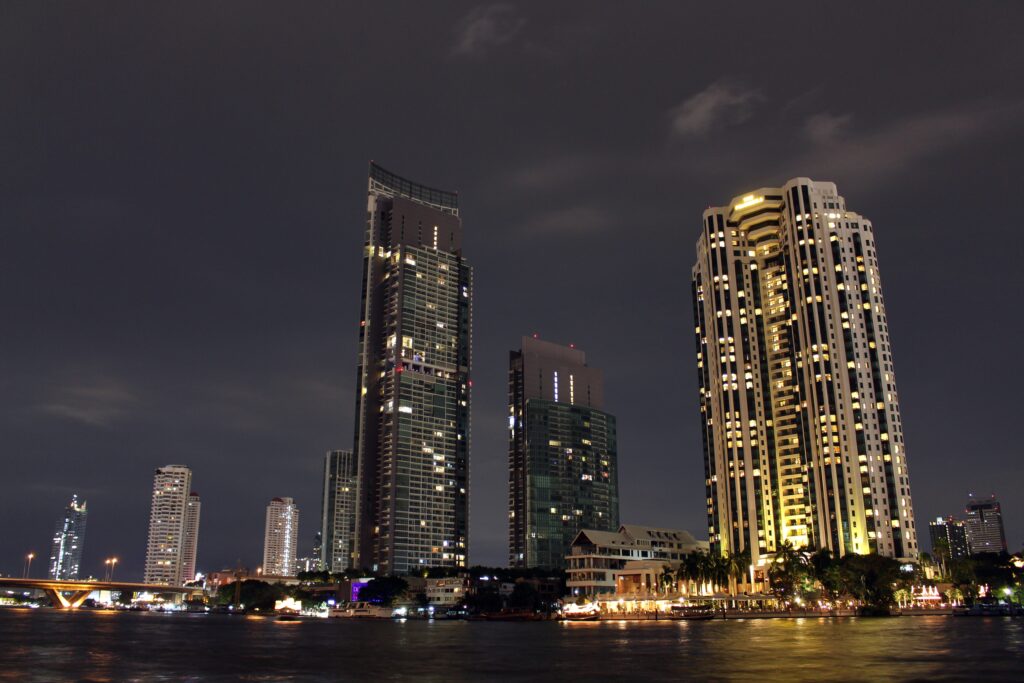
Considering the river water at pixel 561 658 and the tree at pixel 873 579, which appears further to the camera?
the tree at pixel 873 579

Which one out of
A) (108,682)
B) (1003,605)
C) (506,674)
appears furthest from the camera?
(1003,605)

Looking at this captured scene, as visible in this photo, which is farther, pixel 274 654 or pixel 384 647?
pixel 384 647

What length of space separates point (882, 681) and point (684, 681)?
45.4 ft

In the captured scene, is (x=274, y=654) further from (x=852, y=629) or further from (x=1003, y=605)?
(x=1003, y=605)

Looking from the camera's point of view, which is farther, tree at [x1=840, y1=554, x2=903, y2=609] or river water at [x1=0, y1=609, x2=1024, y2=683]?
tree at [x1=840, y1=554, x2=903, y2=609]

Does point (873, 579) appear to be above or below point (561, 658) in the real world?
above

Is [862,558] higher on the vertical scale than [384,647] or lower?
higher

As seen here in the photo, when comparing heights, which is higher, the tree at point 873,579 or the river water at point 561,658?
the tree at point 873,579

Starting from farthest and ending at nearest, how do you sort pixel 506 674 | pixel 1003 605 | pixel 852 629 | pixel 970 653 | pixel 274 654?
pixel 1003 605
pixel 852 629
pixel 274 654
pixel 970 653
pixel 506 674

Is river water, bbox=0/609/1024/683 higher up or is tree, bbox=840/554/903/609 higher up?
tree, bbox=840/554/903/609

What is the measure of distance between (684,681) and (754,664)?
583 inches

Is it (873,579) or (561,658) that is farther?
(873,579)

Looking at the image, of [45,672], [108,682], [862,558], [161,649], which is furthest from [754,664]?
[862,558]

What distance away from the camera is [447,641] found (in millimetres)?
129375
